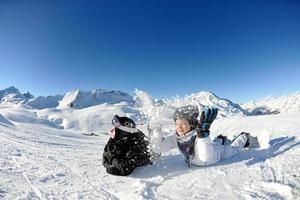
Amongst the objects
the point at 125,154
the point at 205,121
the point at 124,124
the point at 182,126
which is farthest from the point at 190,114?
the point at 125,154

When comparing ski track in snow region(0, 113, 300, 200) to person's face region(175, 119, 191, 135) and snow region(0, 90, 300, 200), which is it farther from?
person's face region(175, 119, 191, 135)

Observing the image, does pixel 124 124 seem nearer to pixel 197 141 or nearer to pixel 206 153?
pixel 197 141

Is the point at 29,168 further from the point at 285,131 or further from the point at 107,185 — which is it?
the point at 285,131

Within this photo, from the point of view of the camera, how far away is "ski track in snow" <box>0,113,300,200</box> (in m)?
3.73

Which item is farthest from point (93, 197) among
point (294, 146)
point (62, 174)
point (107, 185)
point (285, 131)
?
point (285, 131)

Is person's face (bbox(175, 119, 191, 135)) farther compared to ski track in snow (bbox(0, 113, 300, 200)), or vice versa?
person's face (bbox(175, 119, 191, 135))

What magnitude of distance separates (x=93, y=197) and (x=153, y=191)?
73 centimetres

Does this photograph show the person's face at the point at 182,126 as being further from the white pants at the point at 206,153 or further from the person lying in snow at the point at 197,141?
the white pants at the point at 206,153

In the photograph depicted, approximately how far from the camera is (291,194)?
3.43m

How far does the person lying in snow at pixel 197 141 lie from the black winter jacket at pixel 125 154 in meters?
0.36

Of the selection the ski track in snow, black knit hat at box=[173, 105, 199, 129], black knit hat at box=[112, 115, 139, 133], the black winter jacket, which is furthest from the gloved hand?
black knit hat at box=[112, 115, 139, 133]

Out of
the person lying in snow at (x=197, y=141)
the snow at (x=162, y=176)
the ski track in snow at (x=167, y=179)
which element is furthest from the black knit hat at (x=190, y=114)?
the ski track in snow at (x=167, y=179)

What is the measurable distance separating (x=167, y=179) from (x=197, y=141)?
0.87 metres

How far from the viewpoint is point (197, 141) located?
5.06m
